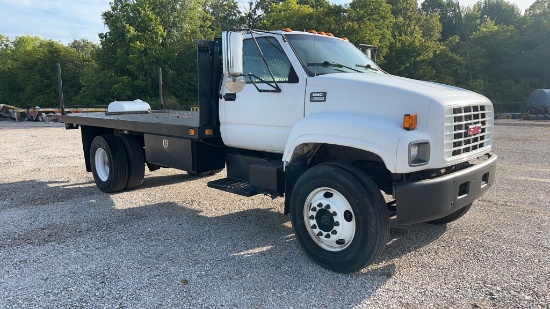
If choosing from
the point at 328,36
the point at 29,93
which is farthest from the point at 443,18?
the point at 328,36

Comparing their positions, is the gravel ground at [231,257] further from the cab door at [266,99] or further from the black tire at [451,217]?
the cab door at [266,99]

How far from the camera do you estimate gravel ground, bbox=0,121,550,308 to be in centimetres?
366

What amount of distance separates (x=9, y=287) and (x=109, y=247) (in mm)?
1142

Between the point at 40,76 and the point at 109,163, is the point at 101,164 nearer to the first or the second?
the point at 109,163

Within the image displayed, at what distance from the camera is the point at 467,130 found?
4.19 metres

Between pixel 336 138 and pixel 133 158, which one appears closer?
pixel 336 138

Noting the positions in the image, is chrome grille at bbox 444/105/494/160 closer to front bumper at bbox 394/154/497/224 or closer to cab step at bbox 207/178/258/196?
front bumper at bbox 394/154/497/224

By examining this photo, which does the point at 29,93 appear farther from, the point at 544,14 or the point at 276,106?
the point at 544,14

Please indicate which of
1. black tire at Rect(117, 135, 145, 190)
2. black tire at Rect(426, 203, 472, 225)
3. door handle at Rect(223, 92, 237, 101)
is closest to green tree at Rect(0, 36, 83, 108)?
black tire at Rect(117, 135, 145, 190)

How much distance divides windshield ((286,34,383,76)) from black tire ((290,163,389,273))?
127cm

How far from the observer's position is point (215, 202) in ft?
22.6

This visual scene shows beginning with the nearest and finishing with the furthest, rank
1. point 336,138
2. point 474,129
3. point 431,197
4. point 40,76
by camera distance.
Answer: point 431,197
point 336,138
point 474,129
point 40,76

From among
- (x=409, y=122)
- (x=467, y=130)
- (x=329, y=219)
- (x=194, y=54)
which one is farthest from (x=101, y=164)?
(x=194, y=54)

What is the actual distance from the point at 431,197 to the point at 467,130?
901mm
